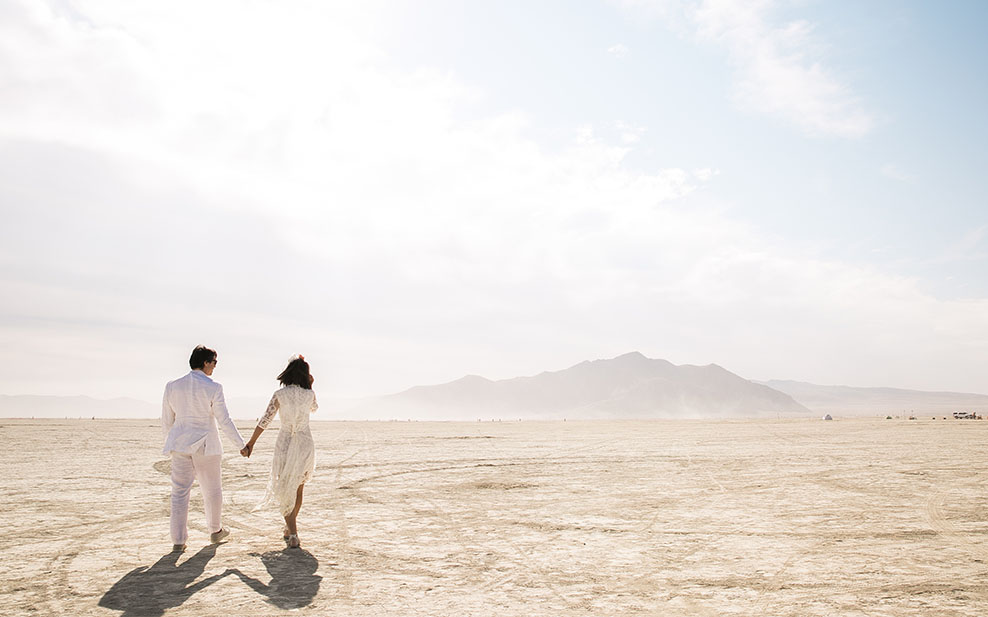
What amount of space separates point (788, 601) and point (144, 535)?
278 inches

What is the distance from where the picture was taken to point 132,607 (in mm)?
5023

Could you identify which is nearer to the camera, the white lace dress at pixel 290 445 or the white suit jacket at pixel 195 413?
the white suit jacket at pixel 195 413

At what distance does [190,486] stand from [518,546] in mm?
3698

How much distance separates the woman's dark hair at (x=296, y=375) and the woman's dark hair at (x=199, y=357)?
2.72ft

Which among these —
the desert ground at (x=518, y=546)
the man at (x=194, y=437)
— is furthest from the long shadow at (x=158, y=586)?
the man at (x=194, y=437)

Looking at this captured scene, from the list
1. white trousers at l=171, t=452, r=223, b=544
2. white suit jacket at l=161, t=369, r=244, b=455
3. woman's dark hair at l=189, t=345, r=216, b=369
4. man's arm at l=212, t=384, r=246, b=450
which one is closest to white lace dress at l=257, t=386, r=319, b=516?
man's arm at l=212, t=384, r=246, b=450

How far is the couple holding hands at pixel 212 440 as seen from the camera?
273 inches

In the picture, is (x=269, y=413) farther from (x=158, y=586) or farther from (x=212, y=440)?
(x=158, y=586)

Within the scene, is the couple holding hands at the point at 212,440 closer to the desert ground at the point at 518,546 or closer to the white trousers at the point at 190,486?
the white trousers at the point at 190,486

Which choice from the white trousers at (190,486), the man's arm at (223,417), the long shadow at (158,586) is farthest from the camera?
the man's arm at (223,417)

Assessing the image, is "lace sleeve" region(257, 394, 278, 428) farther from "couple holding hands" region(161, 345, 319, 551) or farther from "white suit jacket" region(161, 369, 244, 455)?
"white suit jacket" region(161, 369, 244, 455)

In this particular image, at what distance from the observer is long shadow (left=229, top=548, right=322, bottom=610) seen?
526 cm

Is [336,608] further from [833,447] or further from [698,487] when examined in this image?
[833,447]

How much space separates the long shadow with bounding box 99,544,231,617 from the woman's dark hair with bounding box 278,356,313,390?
199 centimetres
